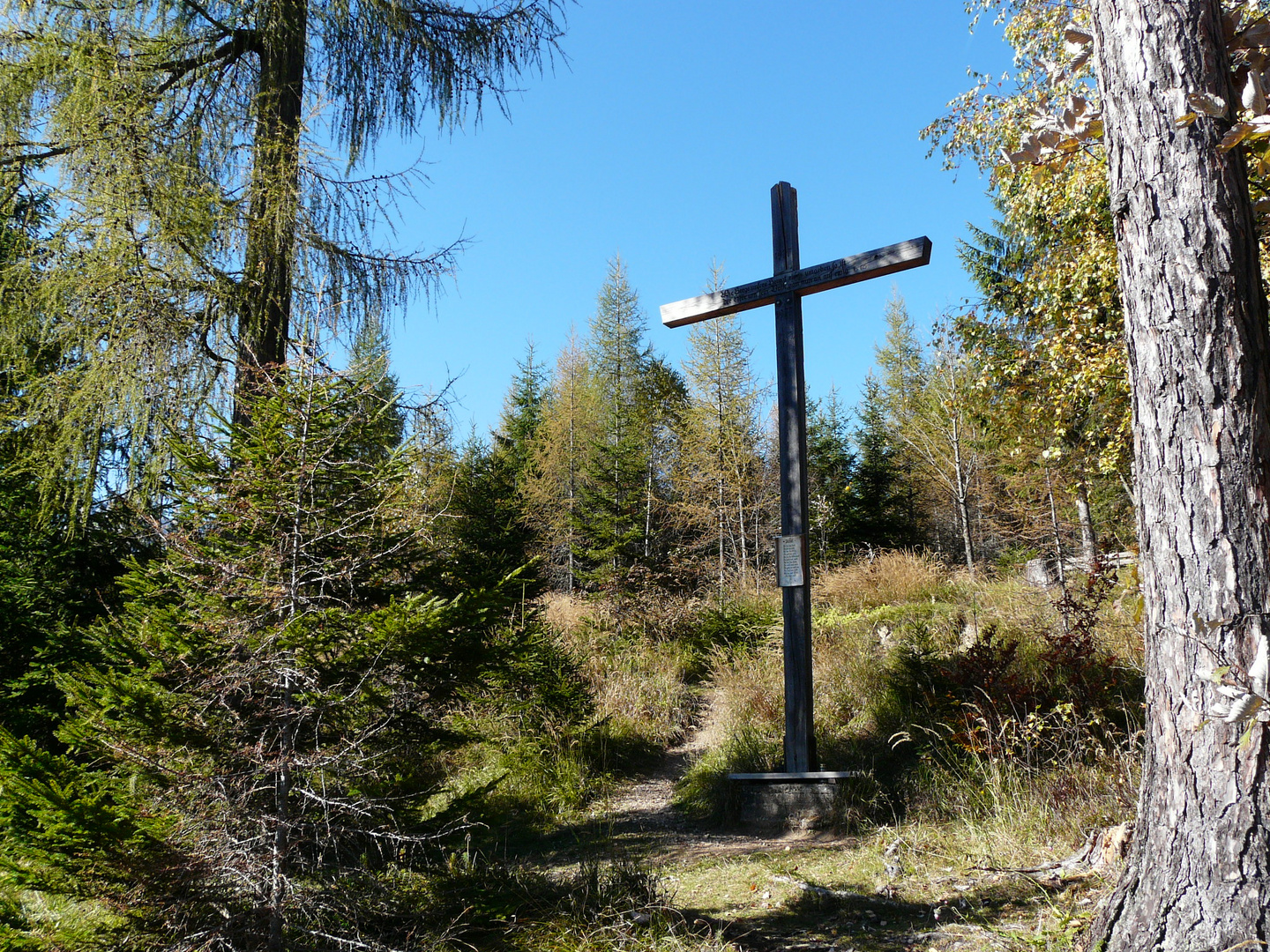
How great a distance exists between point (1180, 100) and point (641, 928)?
3.47 meters

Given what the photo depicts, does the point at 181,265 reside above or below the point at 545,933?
above

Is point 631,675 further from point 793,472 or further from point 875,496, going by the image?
point 875,496

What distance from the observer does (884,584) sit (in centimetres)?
1126

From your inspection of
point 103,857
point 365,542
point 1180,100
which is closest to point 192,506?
point 365,542

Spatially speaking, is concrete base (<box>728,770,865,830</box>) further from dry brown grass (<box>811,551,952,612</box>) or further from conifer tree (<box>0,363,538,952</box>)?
dry brown grass (<box>811,551,952,612</box>)

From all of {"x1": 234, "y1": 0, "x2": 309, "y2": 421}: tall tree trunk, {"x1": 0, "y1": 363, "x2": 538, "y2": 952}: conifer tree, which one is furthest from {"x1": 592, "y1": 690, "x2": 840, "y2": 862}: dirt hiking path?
{"x1": 234, "y1": 0, "x2": 309, "y2": 421}: tall tree trunk

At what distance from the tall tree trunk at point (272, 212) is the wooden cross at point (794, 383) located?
2.99 m

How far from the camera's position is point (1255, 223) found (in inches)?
94.6

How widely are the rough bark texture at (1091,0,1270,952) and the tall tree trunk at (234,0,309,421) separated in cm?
493

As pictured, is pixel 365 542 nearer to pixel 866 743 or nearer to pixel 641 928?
pixel 641 928

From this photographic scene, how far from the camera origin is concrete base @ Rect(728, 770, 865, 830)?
4934 millimetres

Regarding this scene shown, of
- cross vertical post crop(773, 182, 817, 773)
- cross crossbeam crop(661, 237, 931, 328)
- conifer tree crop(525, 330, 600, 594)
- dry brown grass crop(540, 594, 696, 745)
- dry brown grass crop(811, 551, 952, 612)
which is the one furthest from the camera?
conifer tree crop(525, 330, 600, 594)

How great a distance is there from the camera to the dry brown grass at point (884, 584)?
1079cm

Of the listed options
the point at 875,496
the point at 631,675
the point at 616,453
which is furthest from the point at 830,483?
the point at 631,675
